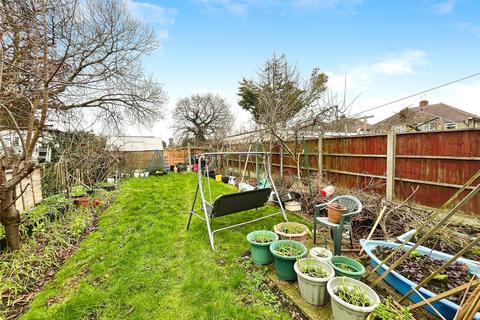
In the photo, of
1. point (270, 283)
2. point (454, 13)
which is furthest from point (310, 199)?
point (454, 13)

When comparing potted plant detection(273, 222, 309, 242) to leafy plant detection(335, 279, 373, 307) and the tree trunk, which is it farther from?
the tree trunk

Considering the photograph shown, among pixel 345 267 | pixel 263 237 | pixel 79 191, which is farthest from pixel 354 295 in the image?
pixel 79 191

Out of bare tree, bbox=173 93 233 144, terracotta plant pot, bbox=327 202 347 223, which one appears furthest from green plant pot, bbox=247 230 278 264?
bare tree, bbox=173 93 233 144

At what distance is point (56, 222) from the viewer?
3.99 m

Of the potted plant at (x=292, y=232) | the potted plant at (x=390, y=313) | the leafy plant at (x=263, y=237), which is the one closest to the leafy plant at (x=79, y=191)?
the leafy plant at (x=263, y=237)

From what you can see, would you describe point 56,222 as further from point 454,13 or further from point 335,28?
point 454,13

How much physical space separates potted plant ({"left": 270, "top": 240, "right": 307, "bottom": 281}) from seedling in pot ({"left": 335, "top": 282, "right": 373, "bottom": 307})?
558 millimetres

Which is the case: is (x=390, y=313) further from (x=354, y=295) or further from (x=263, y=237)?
(x=263, y=237)

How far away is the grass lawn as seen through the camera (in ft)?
6.65

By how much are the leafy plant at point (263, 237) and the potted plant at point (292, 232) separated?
15 centimetres

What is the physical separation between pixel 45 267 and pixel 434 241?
5.32 meters

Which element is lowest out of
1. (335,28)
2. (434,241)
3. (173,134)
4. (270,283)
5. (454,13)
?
(270,283)

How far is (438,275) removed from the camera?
1.96m

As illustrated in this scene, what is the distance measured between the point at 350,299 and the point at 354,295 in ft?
0.15
